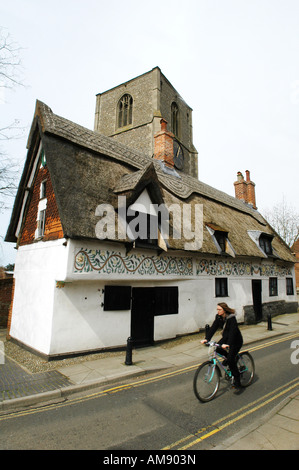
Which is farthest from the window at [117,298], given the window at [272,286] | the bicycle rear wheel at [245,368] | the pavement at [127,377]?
the window at [272,286]

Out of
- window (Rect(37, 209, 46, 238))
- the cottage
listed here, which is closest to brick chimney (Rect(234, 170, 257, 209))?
the cottage

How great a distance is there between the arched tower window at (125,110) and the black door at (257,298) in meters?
28.7

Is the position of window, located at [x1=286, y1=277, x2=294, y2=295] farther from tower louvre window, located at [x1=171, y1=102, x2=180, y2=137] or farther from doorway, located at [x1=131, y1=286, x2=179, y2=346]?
tower louvre window, located at [x1=171, y1=102, x2=180, y2=137]

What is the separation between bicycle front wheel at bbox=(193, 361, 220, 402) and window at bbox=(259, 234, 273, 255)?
12.9m

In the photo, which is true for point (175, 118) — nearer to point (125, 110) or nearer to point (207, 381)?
point (125, 110)

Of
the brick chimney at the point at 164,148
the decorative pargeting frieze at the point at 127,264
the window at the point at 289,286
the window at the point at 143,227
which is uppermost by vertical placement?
the brick chimney at the point at 164,148

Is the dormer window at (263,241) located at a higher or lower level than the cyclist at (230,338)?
higher

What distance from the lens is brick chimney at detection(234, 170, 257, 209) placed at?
80.3ft

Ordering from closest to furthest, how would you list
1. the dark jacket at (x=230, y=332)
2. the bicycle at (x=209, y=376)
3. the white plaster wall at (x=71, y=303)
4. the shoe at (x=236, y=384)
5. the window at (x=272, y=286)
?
1. the bicycle at (x=209, y=376)
2. the dark jacket at (x=230, y=332)
3. the shoe at (x=236, y=384)
4. the white plaster wall at (x=71, y=303)
5. the window at (x=272, y=286)

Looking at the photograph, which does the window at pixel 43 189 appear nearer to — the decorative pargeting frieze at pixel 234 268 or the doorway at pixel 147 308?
the doorway at pixel 147 308

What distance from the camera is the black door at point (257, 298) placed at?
1565 centimetres

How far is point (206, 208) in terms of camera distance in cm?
1480
